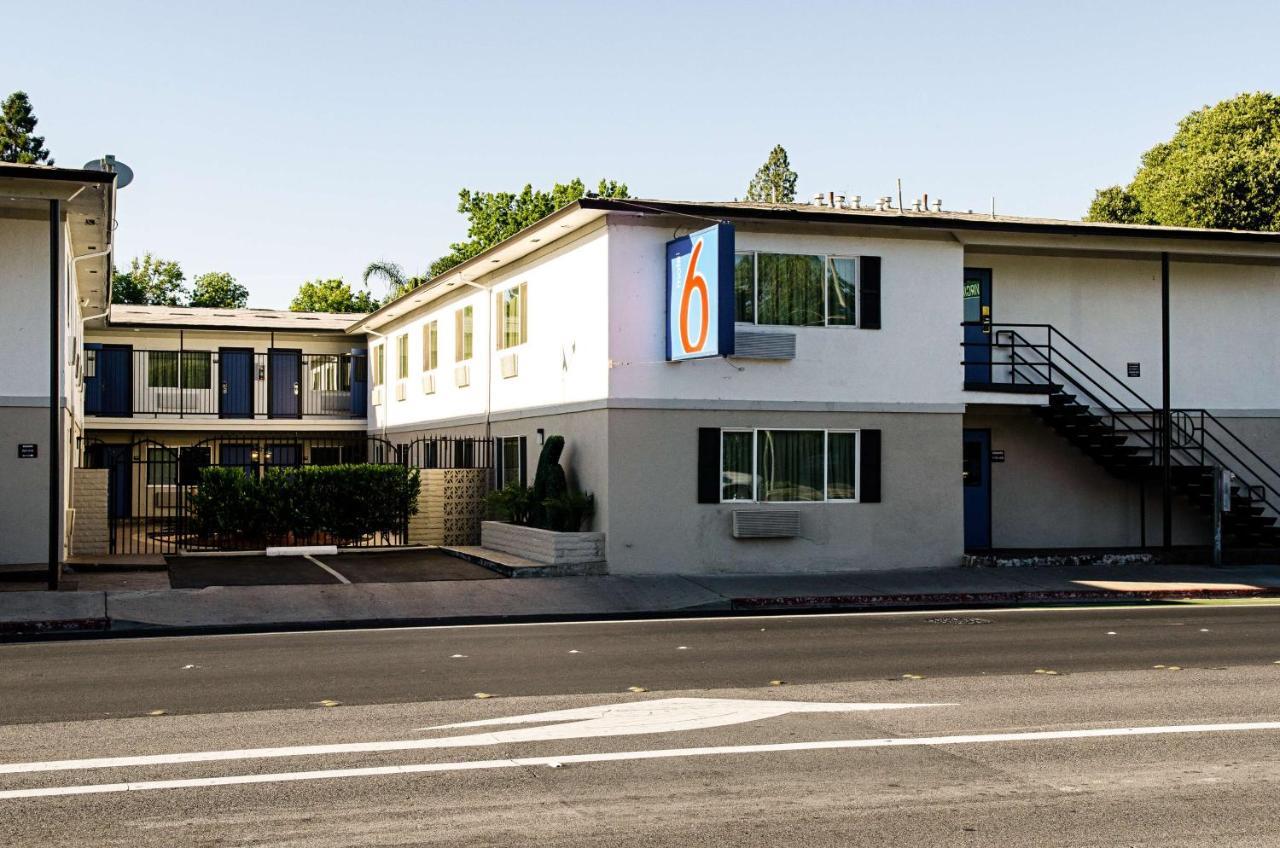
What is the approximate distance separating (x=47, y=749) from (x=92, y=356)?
33.7 metres

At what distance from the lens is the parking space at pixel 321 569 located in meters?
20.8

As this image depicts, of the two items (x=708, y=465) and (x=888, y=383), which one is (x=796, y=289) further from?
(x=708, y=465)

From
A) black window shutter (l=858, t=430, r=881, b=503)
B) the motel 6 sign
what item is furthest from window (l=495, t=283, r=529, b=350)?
black window shutter (l=858, t=430, r=881, b=503)

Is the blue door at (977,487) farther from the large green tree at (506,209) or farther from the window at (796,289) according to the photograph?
the large green tree at (506,209)

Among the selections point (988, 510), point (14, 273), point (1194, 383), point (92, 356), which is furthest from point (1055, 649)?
point (92, 356)

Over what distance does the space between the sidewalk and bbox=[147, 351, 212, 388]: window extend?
937 inches

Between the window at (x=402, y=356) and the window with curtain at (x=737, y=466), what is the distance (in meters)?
17.3

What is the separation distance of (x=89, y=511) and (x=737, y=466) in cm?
1186

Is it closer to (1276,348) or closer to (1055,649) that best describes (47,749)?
(1055,649)

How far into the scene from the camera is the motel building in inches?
839

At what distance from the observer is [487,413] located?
29.3m

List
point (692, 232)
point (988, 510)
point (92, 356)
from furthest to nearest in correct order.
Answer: point (92, 356) < point (988, 510) < point (692, 232)

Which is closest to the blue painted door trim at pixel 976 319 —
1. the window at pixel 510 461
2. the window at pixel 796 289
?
the window at pixel 796 289

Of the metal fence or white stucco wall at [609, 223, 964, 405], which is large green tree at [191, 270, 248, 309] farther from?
white stucco wall at [609, 223, 964, 405]
